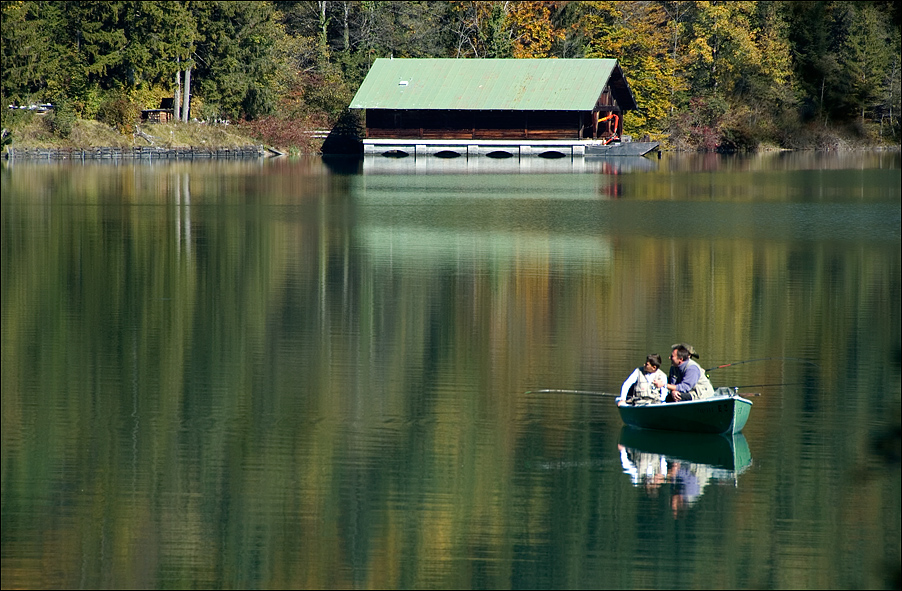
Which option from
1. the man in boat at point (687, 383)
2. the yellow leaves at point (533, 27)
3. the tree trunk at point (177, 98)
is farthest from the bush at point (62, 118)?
the man in boat at point (687, 383)

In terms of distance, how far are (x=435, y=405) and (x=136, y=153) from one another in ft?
188

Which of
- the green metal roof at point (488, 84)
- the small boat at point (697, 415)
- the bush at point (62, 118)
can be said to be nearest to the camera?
the small boat at point (697, 415)

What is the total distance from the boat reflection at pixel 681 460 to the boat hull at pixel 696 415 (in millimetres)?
117

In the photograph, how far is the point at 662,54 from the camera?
275 ft

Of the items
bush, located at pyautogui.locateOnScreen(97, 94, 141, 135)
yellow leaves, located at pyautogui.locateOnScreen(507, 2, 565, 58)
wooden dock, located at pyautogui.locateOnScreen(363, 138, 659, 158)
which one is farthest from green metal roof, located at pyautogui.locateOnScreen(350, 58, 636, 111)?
bush, located at pyautogui.locateOnScreen(97, 94, 141, 135)

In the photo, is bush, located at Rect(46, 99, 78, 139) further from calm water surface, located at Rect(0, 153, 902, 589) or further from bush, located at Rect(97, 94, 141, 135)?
calm water surface, located at Rect(0, 153, 902, 589)

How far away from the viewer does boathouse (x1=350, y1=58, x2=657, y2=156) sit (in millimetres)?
73750

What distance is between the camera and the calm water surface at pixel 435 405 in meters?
10.8

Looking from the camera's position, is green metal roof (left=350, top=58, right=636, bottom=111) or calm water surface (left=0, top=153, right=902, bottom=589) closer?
calm water surface (left=0, top=153, right=902, bottom=589)

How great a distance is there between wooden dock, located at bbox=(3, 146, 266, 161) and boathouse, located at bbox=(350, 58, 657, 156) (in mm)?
7733

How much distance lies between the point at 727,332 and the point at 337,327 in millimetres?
6584

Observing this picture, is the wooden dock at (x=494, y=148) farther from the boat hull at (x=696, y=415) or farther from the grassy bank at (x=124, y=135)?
the boat hull at (x=696, y=415)

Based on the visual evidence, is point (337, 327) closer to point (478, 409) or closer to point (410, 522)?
point (478, 409)

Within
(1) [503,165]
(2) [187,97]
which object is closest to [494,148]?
(1) [503,165]
